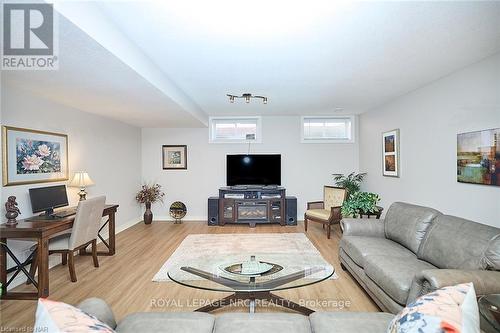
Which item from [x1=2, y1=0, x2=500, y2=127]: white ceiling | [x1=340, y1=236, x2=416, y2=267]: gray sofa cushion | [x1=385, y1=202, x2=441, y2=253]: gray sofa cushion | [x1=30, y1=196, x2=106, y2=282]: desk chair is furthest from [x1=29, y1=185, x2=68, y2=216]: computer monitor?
[x1=385, y1=202, x2=441, y2=253]: gray sofa cushion

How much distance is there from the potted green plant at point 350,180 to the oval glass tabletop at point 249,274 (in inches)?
137

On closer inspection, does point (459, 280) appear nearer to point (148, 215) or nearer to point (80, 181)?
point (80, 181)

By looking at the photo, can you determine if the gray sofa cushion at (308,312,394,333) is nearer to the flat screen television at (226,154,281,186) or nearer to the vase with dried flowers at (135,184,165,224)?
the flat screen television at (226,154,281,186)

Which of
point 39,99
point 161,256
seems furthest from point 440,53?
point 39,99

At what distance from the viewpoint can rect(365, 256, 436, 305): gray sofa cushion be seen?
6.52ft

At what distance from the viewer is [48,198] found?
3.30 meters

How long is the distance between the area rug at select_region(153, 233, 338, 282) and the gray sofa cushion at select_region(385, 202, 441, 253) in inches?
34.2

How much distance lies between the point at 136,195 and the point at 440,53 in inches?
233

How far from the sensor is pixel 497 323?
130 centimetres

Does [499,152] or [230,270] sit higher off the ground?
[499,152]

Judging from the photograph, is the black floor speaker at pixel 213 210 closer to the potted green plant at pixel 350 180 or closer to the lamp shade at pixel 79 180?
the lamp shade at pixel 79 180

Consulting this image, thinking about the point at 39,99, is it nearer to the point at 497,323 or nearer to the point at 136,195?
the point at 136,195

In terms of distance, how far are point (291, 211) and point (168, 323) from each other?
15.0 ft

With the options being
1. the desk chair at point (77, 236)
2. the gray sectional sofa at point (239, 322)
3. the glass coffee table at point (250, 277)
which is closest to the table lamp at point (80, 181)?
the desk chair at point (77, 236)
